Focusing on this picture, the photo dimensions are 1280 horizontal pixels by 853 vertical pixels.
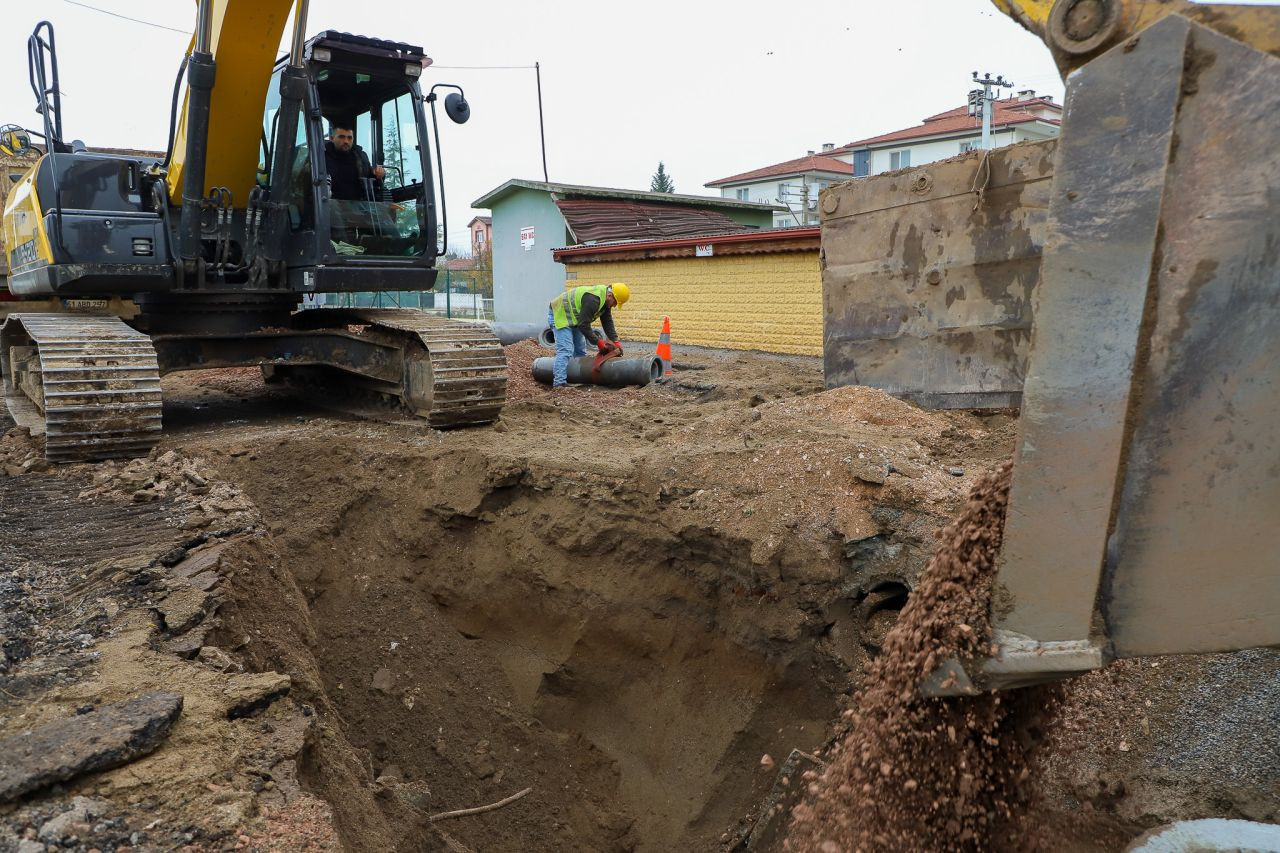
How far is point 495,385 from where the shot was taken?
6.91 meters

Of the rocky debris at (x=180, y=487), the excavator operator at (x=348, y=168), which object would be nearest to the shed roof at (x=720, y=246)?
the excavator operator at (x=348, y=168)

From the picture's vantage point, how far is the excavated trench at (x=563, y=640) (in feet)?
13.9

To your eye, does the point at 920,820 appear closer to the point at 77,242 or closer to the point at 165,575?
the point at 165,575

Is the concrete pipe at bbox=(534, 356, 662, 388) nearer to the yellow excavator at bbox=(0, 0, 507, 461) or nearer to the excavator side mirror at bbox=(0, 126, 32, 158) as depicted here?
the yellow excavator at bbox=(0, 0, 507, 461)

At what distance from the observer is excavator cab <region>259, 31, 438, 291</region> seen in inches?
265

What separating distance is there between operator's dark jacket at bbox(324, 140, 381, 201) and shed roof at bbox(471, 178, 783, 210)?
13.6 m

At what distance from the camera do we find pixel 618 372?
33.3ft

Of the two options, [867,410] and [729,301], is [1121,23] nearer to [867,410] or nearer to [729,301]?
[867,410]

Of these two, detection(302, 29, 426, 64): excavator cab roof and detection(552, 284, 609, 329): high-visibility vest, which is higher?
detection(302, 29, 426, 64): excavator cab roof

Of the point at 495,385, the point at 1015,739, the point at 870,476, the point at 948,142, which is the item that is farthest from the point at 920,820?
the point at 948,142

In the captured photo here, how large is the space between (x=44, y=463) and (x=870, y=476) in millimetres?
4996

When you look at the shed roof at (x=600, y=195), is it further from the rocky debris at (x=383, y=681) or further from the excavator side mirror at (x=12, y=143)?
the rocky debris at (x=383, y=681)

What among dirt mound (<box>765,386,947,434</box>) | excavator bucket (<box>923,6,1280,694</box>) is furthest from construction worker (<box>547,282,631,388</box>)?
excavator bucket (<box>923,6,1280,694</box>)

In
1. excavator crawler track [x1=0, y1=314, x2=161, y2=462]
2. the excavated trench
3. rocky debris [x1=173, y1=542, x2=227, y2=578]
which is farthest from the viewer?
Answer: excavator crawler track [x1=0, y1=314, x2=161, y2=462]
